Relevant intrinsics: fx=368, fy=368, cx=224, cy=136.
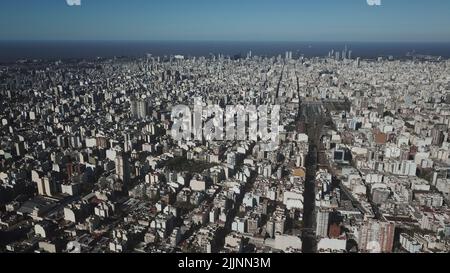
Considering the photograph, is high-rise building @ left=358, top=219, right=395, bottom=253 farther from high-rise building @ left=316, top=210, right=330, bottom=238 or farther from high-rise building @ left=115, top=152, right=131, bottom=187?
high-rise building @ left=115, top=152, right=131, bottom=187

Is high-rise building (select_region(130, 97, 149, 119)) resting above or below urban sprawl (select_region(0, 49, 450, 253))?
above

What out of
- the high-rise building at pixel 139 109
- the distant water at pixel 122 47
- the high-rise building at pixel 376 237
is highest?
the distant water at pixel 122 47

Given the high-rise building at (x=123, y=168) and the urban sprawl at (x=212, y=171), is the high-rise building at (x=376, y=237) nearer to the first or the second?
the urban sprawl at (x=212, y=171)

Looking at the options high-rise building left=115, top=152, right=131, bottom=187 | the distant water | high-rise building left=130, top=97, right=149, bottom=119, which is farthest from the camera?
high-rise building left=130, top=97, right=149, bottom=119

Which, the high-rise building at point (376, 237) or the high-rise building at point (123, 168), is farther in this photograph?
the high-rise building at point (123, 168)

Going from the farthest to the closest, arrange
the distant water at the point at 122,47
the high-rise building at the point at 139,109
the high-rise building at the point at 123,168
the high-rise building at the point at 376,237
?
the high-rise building at the point at 139,109
the high-rise building at the point at 123,168
the distant water at the point at 122,47
the high-rise building at the point at 376,237

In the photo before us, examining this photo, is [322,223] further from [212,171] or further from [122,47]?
[122,47]

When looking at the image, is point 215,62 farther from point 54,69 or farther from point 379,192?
point 379,192

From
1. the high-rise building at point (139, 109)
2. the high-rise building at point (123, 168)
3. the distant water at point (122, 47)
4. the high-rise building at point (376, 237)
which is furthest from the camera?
the high-rise building at point (139, 109)

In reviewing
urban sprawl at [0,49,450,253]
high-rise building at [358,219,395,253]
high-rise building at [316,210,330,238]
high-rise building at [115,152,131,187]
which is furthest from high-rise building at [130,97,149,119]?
high-rise building at [358,219,395,253]

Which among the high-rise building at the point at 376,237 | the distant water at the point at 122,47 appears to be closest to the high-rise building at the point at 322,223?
the high-rise building at the point at 376,237
